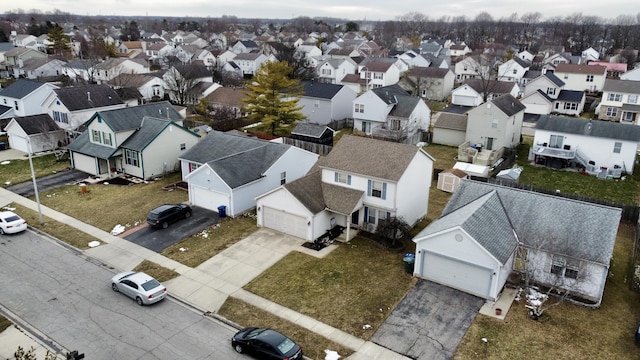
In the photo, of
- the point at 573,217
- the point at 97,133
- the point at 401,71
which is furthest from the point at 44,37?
the point at 573,217

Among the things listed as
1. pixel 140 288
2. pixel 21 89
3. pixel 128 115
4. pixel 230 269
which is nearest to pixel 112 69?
pixel 21 89

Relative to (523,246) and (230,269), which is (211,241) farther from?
(523,246)

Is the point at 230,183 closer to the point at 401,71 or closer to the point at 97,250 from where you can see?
the point at 97,250

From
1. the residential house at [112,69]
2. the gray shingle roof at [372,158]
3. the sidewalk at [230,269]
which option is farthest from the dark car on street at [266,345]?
the residential house at [112,69]

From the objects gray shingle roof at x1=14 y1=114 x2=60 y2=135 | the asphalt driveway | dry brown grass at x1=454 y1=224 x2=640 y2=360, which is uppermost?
gray shingle roof at x1=14 y1=114 x2=60 y2=135

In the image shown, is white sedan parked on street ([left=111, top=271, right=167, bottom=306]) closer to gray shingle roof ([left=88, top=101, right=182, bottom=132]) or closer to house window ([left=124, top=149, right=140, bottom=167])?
house window ([left=124, top=149, right=140, bottom=167])

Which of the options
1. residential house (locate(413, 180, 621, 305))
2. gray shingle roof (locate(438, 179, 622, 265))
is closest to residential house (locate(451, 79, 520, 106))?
gray shingle roof (locate(438, 179, 622, 265))

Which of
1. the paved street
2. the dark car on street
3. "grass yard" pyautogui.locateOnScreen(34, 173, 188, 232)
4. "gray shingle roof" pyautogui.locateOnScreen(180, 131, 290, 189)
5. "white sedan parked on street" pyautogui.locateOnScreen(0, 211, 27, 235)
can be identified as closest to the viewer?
the dark car on street
